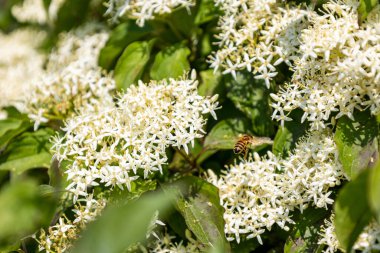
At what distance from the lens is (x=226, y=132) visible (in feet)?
6.17

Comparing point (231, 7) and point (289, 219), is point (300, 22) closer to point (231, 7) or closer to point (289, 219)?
point (231, 7)

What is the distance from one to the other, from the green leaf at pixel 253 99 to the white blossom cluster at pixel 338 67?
0.71ft

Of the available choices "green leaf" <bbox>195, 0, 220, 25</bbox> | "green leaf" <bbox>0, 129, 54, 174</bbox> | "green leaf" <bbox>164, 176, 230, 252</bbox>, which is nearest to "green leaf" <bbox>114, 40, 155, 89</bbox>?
"green leaf" <bbox>195, 0, 220, 25</bbox>

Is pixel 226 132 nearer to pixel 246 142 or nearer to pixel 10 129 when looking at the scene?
pixel 246 142

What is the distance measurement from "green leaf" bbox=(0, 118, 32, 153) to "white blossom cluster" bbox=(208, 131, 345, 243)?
77 centimetres

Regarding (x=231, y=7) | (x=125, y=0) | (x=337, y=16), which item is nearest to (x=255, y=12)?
(x=231, y=7)

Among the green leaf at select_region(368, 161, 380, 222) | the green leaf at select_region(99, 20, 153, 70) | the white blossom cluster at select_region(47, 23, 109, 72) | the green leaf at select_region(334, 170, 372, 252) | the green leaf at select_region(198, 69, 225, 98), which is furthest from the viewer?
the white blossom cluster at select_region(47, 23, 109, 72)

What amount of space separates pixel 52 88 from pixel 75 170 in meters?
0.51

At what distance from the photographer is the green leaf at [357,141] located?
147 cm

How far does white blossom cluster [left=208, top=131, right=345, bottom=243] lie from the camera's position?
1555 millimetres

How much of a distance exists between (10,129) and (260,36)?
905 millimetres

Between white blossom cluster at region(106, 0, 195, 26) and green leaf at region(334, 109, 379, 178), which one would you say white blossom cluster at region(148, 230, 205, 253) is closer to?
green leaf at region(334, 109, 379, 178)

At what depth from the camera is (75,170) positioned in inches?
64.4

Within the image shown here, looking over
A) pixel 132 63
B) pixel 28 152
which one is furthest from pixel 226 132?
pixel 28 152
